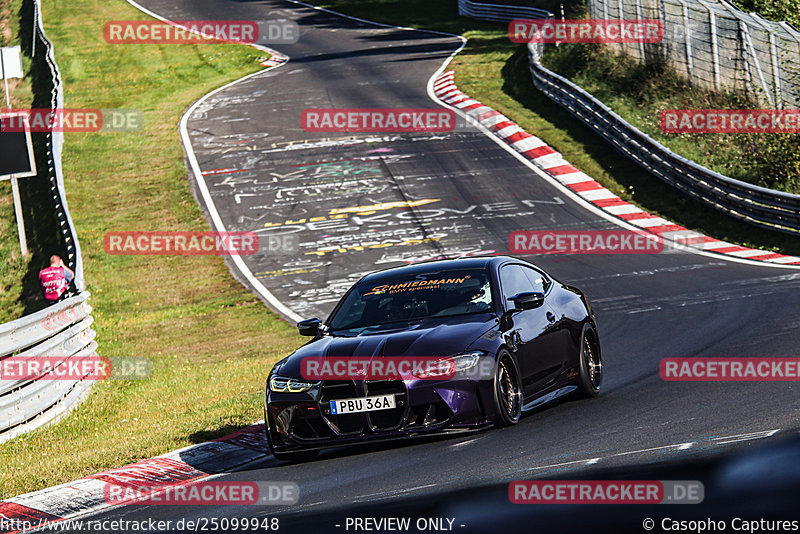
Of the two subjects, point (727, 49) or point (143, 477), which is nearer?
point (143, 477)

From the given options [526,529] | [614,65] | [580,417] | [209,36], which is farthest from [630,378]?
[209,36]

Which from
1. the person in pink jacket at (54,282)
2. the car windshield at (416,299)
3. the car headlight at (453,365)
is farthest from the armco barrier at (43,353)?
the person in pink jacket at (54,282)

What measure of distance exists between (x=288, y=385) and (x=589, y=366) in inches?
127

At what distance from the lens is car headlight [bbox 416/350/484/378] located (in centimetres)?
845

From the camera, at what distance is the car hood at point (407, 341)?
8625 millimetres

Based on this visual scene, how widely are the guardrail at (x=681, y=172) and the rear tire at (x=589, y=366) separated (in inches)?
435

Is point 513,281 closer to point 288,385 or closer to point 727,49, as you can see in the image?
point 288,385

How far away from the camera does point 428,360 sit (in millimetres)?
8508

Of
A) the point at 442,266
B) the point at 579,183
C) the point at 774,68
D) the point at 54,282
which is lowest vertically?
the point at 579,183

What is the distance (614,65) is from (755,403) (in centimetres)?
2500

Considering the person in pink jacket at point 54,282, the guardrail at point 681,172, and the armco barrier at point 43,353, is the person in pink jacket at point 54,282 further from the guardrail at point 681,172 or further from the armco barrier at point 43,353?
the guardrail at point 681,172

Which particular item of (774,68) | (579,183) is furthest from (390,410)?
(774,68)

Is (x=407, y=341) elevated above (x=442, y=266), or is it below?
below

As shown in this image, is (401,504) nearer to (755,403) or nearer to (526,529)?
(526,529)
